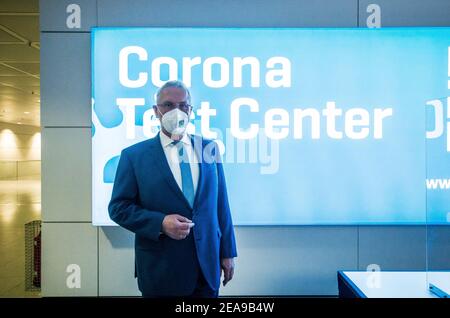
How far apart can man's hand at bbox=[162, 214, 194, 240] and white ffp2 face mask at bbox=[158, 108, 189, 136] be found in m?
0.55

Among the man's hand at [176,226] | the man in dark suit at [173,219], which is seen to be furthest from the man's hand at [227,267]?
the man's hand at [176,226]

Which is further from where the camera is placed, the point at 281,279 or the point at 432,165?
the point at 281,279

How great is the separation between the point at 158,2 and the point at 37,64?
3.20m

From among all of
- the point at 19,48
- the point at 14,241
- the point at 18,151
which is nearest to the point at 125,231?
the point at 19,48

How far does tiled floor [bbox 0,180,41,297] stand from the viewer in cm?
282

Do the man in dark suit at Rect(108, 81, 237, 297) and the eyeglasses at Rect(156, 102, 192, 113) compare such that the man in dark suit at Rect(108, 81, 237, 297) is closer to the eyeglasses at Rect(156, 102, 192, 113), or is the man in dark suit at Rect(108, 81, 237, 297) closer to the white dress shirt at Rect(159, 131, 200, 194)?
the white dress shirt at Rect(159, 131, 200, 194)

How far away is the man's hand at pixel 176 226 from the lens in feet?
5.26

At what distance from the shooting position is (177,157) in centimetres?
181

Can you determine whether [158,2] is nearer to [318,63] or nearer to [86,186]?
[318,63]

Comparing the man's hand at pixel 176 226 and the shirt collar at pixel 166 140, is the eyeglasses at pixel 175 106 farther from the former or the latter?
the man's hand at pixel 176 226

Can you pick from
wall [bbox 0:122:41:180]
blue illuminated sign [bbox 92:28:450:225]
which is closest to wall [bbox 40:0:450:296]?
blue illuminated sign [bbox 92:28:450:225]
